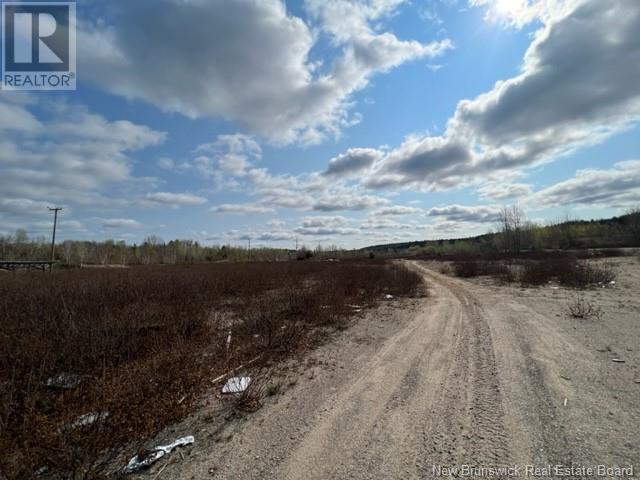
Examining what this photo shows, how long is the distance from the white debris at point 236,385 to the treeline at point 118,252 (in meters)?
49.7

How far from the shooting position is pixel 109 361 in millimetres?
4988

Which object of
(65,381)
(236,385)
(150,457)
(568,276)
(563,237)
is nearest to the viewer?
(150,457)

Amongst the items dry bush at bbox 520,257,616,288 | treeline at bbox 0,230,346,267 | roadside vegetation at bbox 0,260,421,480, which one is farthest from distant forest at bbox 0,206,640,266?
roadside vegetation at bbox 0,260,421,480

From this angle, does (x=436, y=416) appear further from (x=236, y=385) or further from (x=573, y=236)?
(x=573, y=236)

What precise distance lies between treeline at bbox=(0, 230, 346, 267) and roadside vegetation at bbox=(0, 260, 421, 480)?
45.0 metres

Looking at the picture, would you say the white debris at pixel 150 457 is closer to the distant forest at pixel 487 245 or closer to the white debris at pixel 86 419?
the white debris at pixel 86 419

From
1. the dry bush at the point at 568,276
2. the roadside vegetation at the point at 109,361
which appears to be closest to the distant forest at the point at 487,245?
the dry bush at the point at 568,276

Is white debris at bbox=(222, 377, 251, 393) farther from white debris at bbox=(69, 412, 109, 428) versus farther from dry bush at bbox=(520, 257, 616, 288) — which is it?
dry bush at bbox=(520, 257, 616, 288)

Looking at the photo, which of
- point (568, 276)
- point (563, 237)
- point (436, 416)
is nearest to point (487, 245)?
point (563, 237)

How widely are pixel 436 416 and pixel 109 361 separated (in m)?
5.30

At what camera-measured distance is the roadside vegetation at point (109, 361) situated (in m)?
2.72

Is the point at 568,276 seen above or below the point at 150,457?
above

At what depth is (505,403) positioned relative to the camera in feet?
12.4

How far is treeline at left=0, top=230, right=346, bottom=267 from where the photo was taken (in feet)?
181
